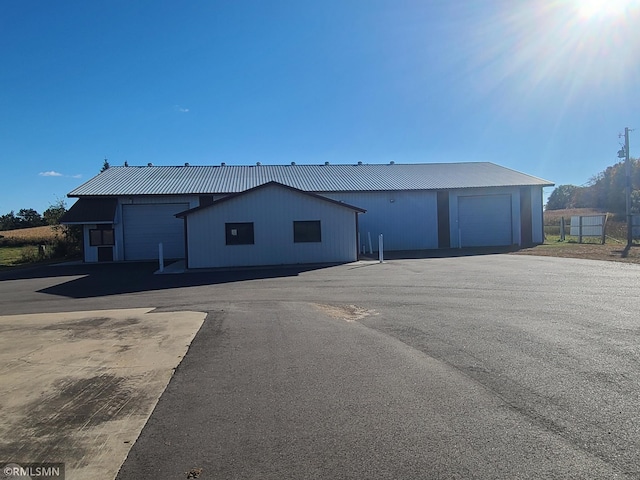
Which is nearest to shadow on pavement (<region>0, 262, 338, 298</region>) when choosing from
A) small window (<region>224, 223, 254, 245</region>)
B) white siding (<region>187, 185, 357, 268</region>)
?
white siding (<region>187, 185, 357, 268</region>)

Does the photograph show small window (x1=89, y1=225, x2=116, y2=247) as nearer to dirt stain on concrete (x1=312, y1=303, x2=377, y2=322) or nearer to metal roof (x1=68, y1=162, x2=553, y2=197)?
metal roof (x1=68, y1=162, x2=553, y2=197)

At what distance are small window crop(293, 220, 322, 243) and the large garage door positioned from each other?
1344cm

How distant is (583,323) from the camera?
27.3 ft

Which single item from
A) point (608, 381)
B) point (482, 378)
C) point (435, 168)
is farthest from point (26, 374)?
point (435, 168)

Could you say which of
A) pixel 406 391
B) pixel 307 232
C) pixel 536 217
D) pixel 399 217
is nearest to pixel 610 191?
pixel 536 217

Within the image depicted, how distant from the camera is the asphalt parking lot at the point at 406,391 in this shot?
372cm

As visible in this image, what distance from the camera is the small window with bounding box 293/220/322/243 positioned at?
79.6ft

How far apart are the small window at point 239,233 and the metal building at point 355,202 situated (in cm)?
388

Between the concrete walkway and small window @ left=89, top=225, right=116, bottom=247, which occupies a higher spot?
small window @ left=89, top=225, right=116, bottom=247

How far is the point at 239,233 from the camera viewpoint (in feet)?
78.1

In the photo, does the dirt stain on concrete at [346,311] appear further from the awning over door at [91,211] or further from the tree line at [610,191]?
the tree line at [610,191]

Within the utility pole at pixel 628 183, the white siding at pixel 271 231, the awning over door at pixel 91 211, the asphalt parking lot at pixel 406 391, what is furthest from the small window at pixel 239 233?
the utility pole at pixel 628 183

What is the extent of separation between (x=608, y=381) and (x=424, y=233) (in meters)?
27.3

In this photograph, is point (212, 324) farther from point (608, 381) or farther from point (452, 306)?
point (608, 381)
